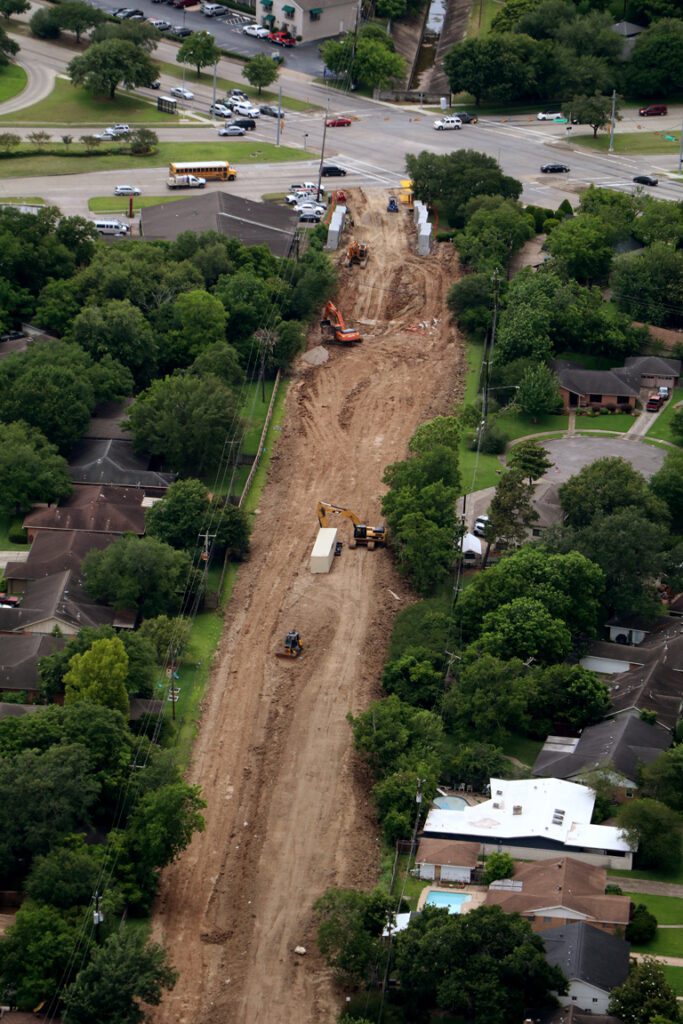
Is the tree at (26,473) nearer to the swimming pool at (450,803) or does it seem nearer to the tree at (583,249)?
the swimming pool at (450,803)

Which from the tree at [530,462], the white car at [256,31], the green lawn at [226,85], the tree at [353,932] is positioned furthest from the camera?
the white car at [256,31]

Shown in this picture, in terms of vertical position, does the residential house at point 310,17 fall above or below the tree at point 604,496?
above

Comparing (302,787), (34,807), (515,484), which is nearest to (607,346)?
(515,484)

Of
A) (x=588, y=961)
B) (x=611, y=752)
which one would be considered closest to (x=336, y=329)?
(x=611, y=752)

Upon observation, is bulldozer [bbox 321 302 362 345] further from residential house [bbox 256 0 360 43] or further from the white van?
residential house [bbox 256 0 360 43]

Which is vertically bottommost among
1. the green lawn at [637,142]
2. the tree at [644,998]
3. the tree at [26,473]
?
the tree at [644,998]

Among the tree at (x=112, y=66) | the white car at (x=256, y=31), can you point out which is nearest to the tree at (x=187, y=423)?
the tree at (x=112, y=66)
